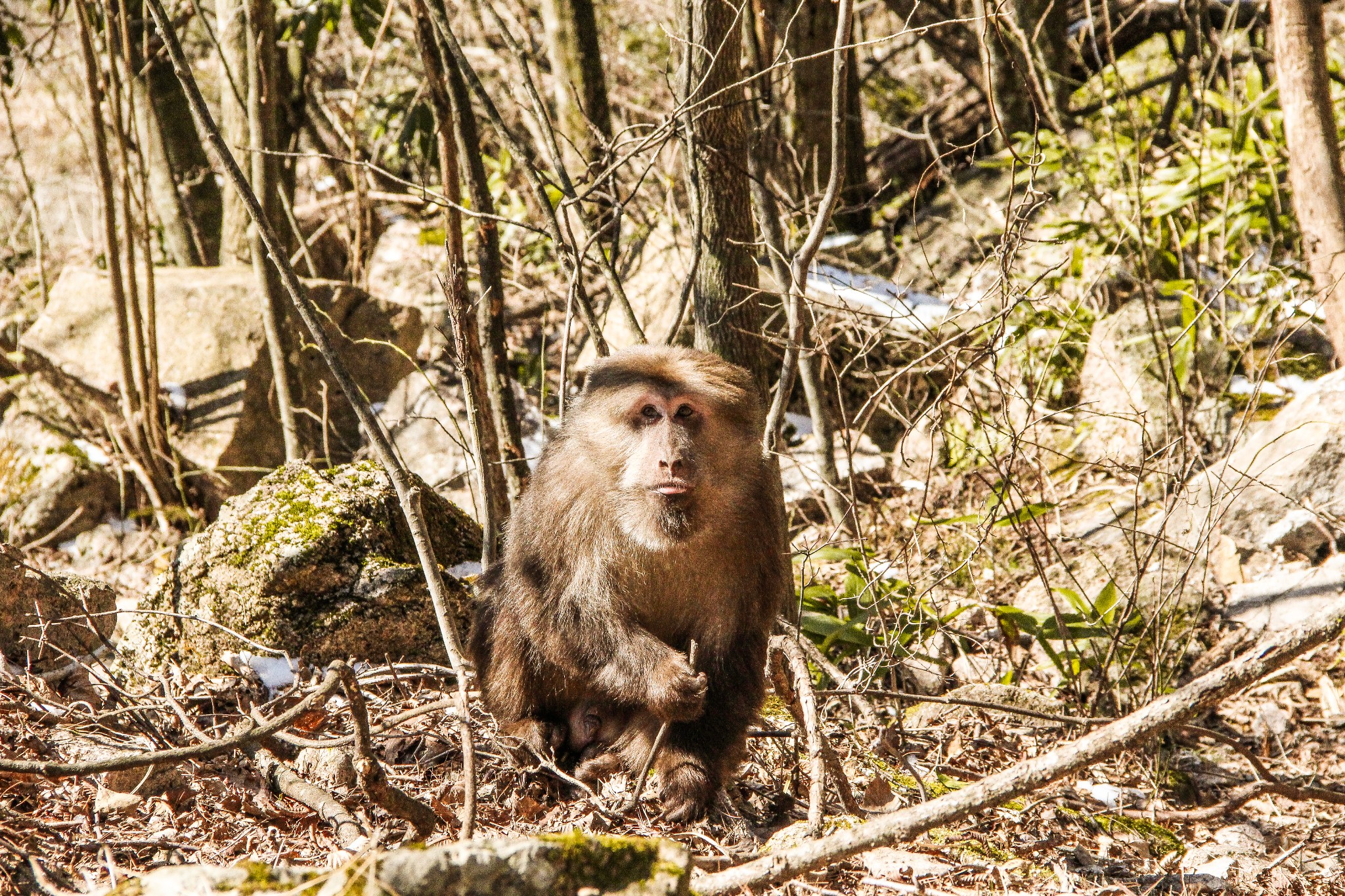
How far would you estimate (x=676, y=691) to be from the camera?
11.6 ft

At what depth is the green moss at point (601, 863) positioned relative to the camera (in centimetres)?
204

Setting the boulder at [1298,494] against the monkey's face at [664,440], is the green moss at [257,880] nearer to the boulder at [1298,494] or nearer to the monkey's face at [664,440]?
the monkey's face at [664,440]

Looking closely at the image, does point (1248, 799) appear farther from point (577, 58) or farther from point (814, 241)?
point (577, 58)

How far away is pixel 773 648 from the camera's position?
4.40 meters

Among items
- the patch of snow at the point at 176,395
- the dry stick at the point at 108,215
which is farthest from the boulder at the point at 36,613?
the patch of snow at the point at 176,395

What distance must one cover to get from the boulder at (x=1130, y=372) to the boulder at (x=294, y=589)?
4111 millimetres

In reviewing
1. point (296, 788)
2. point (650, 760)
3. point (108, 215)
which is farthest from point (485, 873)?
point (108, 215)

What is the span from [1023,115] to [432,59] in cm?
588

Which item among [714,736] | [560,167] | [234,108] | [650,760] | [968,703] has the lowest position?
[968,703]

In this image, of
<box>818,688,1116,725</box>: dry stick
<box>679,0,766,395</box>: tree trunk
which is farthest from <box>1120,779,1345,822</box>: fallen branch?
<box>679,0,766,395</box>: tree trunk

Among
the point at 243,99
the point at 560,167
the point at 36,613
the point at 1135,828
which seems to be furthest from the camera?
the point at 243,99

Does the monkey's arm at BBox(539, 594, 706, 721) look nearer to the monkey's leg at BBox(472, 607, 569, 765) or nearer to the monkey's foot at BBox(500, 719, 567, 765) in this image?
the monkey's leg at BBox(472, 607, 569, 765)

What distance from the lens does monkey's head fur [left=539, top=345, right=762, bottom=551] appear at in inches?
141

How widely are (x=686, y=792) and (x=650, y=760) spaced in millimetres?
265
